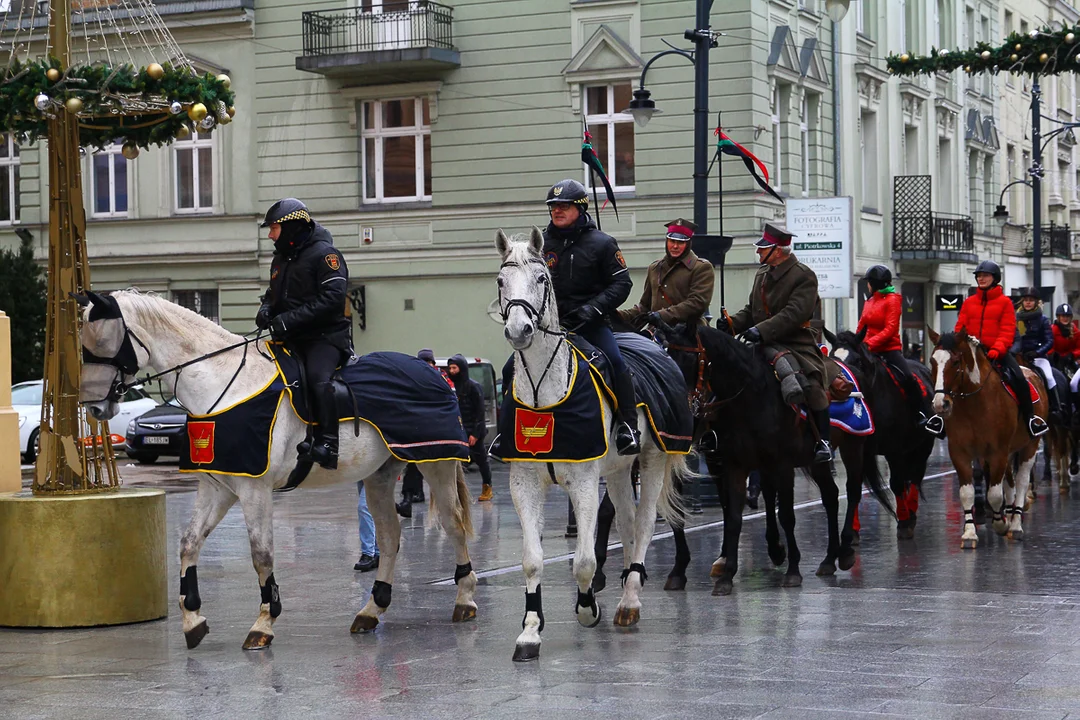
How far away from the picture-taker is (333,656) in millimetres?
9078

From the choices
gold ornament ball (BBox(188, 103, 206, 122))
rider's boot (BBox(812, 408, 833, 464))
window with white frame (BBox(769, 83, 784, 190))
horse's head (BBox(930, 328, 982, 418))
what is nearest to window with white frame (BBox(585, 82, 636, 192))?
window with white frame (BBox(769, 83, 784, 190))

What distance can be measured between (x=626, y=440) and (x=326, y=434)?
72.0 inches

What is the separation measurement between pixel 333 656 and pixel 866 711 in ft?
10.7

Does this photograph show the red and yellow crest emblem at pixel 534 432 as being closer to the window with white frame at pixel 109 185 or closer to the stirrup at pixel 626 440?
the stirrup at pixel 626 440

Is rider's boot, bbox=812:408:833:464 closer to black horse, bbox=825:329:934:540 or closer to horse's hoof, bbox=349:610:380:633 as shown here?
black horse, bbox=825:329:934:540

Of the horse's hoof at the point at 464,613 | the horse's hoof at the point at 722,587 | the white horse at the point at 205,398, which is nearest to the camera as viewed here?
the white horse at the point at 205,398

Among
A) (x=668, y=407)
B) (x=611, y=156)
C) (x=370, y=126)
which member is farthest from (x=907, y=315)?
(x=668, y=407)

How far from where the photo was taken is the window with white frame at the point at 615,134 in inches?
1294

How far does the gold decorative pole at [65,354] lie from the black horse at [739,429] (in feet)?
13.5

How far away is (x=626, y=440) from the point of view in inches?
373

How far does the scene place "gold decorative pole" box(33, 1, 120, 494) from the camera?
34.2 feet

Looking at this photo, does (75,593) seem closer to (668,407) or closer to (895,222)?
(668,407)

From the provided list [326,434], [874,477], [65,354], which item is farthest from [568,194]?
[874,477]

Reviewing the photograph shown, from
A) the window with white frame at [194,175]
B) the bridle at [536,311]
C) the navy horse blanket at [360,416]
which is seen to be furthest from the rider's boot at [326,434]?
the window with white frame at [194,175]
